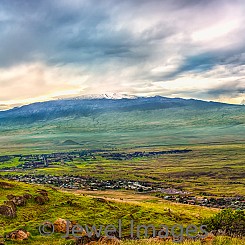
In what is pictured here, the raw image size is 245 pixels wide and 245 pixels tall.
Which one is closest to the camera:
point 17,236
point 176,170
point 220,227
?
point 17,236

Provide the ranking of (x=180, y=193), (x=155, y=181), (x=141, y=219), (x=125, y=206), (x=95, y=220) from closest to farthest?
(x=95, y=220) → (x=141, y=219) → (x=125, y=206) → (x=180, y=193) → (x=155, y=181)

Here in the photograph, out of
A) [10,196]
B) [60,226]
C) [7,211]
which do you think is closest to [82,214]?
[60,226]

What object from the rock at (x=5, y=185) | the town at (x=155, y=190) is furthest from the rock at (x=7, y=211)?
the town at (x=155, y=190)

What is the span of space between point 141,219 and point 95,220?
580 cm

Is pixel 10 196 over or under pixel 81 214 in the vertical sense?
over

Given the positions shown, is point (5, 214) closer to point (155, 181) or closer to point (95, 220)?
point (95, 220)

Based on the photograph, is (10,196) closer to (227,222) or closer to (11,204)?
(11,204)

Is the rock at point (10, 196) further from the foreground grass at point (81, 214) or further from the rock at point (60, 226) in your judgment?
the rock at point (60, 226)

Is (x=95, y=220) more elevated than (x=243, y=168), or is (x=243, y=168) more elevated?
(x=95, y=220)

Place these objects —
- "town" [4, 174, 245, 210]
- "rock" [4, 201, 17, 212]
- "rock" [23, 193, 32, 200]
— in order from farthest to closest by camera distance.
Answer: "town" [4, 174, 245, 210]
"rock" [23, 193, 32, 200]
"rock" [4, 201, 17, 212]

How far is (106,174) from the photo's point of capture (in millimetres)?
146750

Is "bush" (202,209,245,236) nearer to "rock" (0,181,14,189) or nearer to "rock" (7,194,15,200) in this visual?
"rock" (7,194,15,200)

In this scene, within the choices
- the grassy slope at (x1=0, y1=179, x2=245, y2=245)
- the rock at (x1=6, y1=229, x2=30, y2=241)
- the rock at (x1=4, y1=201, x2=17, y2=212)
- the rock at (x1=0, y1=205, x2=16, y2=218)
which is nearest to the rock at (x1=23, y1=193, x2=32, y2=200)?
the grassy slope at (x1=0, y1=179, x2=245, y2=245)

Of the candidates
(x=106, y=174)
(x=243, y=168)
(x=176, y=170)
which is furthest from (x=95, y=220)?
(x=243, y=168)
